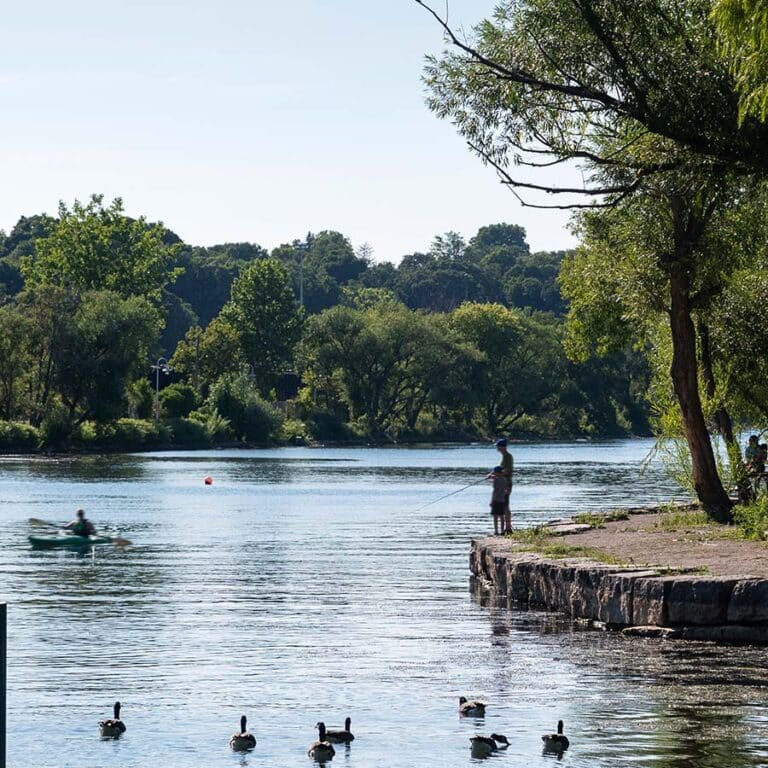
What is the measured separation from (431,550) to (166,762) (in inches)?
925

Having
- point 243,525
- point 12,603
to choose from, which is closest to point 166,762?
point 12,603

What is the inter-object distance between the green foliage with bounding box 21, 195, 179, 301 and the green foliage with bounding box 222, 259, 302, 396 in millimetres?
12179

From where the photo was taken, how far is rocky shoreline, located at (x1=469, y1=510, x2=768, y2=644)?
2075cm

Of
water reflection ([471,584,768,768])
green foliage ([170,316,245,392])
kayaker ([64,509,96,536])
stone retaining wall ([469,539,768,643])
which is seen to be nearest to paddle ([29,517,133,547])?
kayaker ([64,509,96,536])

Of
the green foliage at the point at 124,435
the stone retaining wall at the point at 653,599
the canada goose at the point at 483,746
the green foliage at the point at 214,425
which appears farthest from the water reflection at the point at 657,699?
the green foliage at the point at 214,425

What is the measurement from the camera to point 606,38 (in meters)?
19.0

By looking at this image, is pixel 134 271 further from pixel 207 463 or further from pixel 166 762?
pixel 166 762

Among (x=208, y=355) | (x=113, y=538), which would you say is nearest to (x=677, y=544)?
(x=113, y=538)

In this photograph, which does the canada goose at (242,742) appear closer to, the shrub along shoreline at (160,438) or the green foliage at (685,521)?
the green foliage at (685,521)

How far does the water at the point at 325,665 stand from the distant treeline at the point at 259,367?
230ft

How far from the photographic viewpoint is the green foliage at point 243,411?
130 metres

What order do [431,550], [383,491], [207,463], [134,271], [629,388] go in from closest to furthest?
1. [431,550]
2. [383,491]
3. [207,463]
4. [134,271]
5. [629,388]

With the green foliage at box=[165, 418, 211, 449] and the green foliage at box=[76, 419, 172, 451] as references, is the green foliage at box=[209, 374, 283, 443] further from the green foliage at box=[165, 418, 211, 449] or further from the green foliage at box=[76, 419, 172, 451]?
the green foliage at box=[76, 419, 172, 451]

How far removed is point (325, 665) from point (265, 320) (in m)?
134
